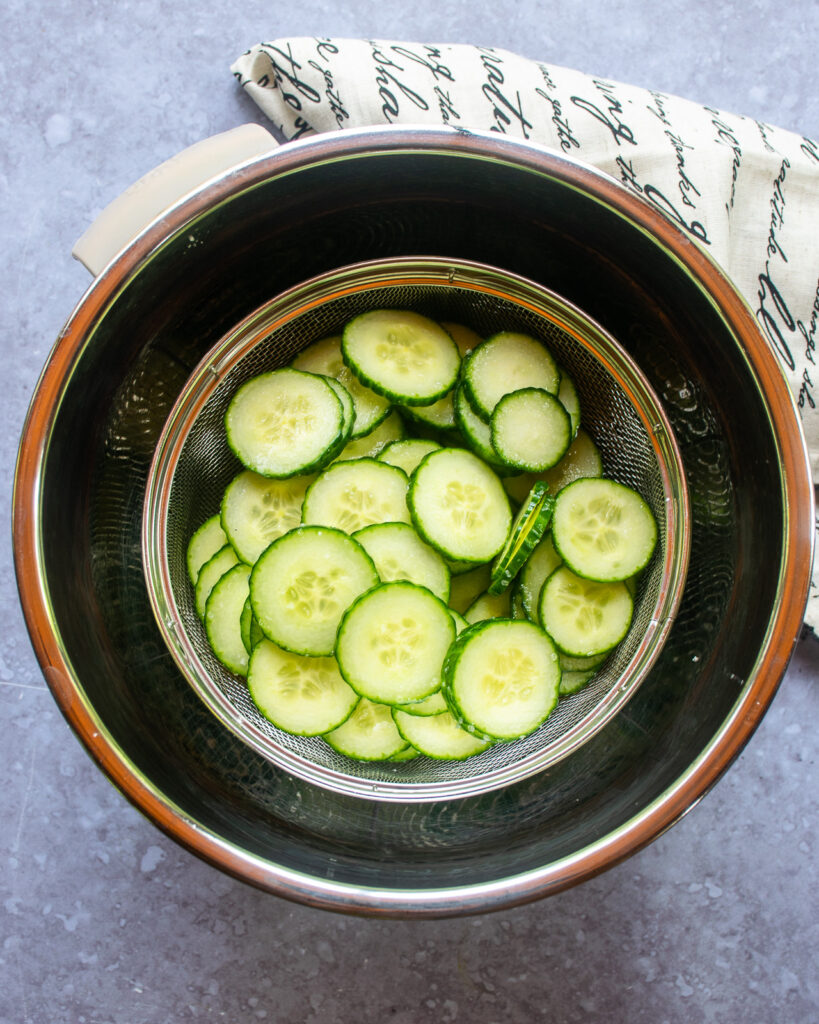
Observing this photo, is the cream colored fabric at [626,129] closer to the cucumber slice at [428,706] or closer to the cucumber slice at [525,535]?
the cucumber slice at [525,535]

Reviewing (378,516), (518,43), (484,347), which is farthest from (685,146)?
(378,516)

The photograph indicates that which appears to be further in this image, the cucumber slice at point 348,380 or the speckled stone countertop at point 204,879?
the speckled stone countertop at point 204,879

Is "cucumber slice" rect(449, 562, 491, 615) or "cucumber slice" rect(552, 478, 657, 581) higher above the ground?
"cucumber slice" rect(552, 478, 657, 581)

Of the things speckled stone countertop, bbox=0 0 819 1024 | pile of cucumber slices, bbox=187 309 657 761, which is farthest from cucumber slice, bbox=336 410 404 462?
speckled stone countertop, bbox=0 0 819 1024

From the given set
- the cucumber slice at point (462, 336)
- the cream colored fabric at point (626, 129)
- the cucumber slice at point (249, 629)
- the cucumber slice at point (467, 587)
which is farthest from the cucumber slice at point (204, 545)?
the cream colored fabric at point (626, 129)

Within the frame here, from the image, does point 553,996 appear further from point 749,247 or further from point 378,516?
point 749,247

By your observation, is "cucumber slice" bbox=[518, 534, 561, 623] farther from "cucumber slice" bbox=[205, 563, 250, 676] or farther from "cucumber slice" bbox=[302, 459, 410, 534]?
"cucumber slice" bbox=[205, 563, 250, 676]
